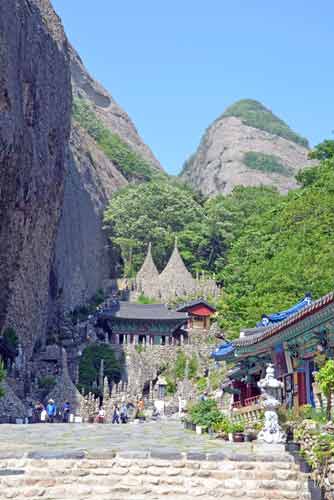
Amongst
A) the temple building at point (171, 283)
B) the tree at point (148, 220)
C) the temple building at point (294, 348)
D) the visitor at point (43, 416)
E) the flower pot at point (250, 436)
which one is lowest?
the flower pot at point (250, 436)

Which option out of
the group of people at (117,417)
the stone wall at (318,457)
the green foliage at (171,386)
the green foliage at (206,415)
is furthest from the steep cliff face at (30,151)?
the stone wall at (318,457)

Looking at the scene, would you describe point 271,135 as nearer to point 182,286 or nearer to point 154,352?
point 182,286

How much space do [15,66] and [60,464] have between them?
1123 inches

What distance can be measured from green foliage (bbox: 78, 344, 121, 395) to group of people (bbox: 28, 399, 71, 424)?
10.2 metres

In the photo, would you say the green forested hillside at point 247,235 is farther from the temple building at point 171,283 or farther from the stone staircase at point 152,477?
the stone staircase at point 152,477

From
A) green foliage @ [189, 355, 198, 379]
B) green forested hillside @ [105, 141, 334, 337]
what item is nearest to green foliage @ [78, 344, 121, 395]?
green foliage @ [189, 355, 198, 379]

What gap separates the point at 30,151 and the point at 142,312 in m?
21.6

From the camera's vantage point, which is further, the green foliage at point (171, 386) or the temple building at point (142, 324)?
the temple building at point (142, 324)

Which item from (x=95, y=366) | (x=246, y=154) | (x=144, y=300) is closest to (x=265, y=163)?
(x=246, y=154)

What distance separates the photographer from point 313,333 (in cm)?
2069

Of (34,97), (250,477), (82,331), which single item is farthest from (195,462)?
(82,331)

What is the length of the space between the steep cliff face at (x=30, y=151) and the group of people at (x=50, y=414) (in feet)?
20.1

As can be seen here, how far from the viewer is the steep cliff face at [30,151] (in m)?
37.2

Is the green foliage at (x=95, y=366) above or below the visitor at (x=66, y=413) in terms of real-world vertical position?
above
